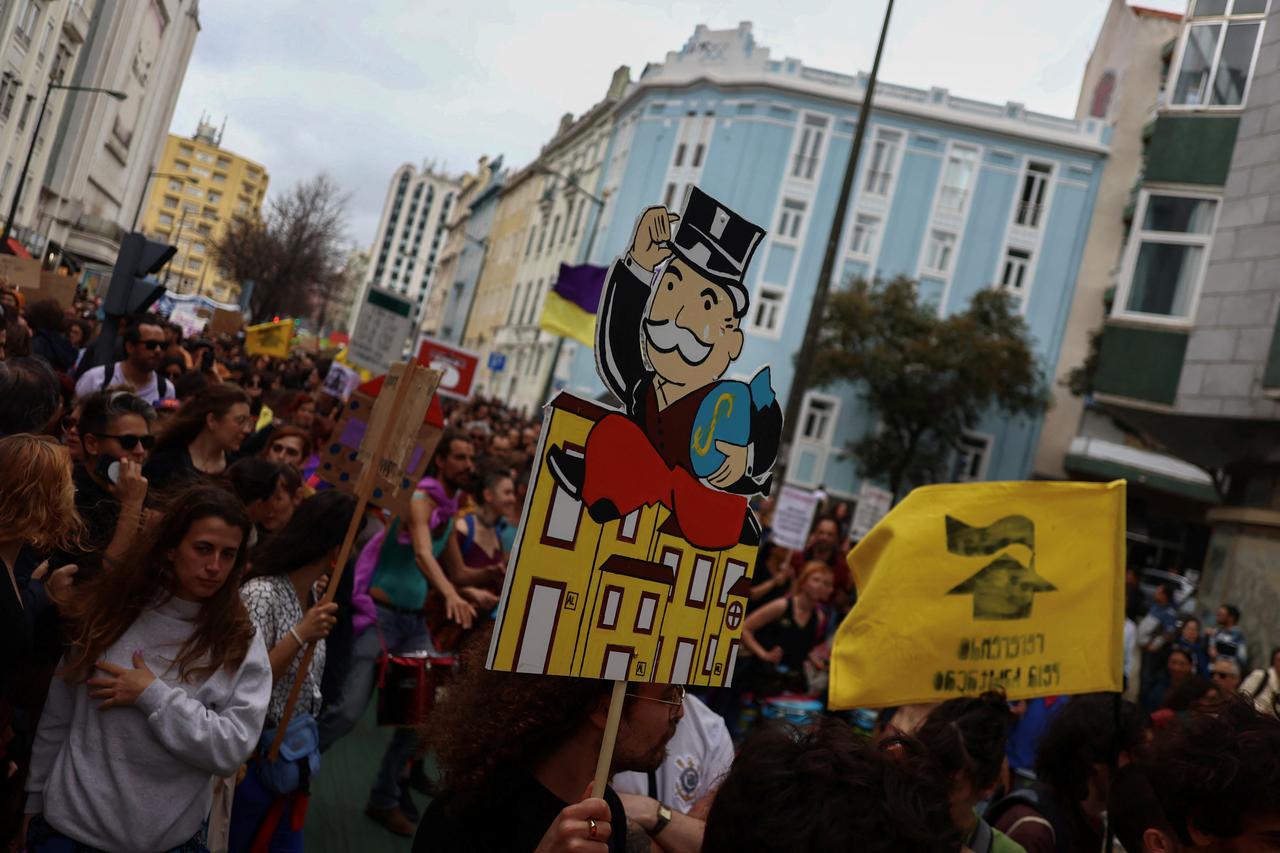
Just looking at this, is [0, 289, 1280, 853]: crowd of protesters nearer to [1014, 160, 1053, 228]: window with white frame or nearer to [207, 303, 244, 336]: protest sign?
[207, 303, 244, 336]: protest sign

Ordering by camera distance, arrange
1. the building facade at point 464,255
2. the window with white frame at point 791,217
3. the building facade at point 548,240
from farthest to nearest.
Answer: the building facade at point 464,255
the building facade at point 548,240
the window with white frame at point 791,217

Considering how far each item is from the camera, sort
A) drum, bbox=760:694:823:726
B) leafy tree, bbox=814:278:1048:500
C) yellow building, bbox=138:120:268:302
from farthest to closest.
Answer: yellow building, bbox=138:120:268:302, leafy tree, bbox=814:278:1048:500, drum, bbox=760:694:823:726

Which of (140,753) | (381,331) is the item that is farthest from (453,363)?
(140,753)

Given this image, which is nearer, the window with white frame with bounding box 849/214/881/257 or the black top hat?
the black top hat

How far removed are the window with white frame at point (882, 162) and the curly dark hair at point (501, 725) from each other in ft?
131

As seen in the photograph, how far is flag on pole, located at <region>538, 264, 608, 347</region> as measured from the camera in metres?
20.2

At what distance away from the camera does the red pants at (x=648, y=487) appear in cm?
264

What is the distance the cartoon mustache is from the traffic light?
7.20 m

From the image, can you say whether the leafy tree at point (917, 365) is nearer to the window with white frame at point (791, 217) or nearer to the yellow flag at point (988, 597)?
the window with white frame at point (791, 217)

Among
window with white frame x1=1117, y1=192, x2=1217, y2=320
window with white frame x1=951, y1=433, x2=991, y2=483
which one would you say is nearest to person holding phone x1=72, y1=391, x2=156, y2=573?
window with white frame x1=1117, y1=192, x2=1217, y2=320

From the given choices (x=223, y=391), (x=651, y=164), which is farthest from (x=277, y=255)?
(x=223, y=391)

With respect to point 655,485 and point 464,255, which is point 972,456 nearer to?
point 655,485

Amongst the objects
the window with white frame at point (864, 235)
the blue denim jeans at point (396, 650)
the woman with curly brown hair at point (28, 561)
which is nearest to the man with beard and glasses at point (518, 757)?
the woman with curly brown hair at point (28, 561)

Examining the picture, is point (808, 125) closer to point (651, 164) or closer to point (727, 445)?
point (651, 164)
